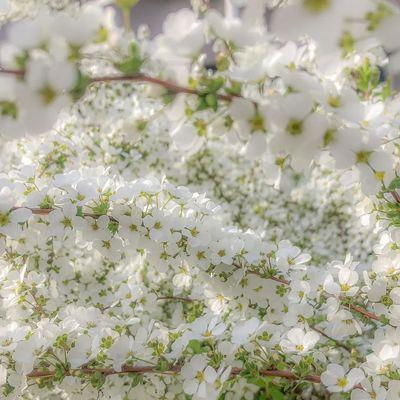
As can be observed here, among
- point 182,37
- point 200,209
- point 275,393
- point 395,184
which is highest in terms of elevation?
point 182,37

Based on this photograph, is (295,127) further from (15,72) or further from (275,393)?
(275,393)

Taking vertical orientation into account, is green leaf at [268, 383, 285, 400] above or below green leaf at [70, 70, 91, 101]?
below

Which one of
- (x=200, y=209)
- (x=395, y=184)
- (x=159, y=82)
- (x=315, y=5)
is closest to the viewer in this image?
(x=315, y=5)

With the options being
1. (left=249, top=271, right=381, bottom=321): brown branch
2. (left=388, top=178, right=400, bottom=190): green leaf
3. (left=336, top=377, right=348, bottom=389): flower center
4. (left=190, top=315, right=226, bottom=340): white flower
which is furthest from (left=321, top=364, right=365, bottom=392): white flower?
(left=388, top=178, right=400, bottom=190): green leaf

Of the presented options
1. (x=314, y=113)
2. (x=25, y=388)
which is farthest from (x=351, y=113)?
(x=25, y=388)

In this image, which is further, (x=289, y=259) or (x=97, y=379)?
(x=289, y=259)

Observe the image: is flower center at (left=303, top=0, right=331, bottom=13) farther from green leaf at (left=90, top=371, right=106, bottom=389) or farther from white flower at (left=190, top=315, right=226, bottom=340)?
green leaf at (left=90, top=371, right=106, bottom=389)

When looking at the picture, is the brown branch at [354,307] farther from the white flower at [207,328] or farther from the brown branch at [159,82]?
the brown branch at [159,82]

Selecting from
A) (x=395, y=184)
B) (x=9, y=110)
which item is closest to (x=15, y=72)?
(x=9, y=110)

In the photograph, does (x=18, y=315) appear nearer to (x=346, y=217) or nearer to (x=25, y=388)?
(x=25, y=388)
